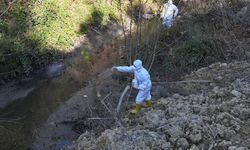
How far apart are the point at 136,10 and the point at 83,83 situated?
675cm

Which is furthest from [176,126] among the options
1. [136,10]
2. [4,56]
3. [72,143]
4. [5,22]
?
[136,10]

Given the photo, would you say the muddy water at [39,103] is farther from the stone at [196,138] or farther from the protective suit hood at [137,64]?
the stone at [196,138]

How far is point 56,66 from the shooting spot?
1653cm

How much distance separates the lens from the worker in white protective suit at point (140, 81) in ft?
35.2

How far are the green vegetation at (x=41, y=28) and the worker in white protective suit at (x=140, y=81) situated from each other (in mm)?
5627

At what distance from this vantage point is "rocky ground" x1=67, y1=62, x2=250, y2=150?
867cm

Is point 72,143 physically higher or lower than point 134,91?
lower

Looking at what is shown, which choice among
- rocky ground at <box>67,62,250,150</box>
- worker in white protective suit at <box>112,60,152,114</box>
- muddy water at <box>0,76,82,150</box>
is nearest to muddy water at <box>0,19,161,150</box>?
muddy water at <box>0,76,82,150</box>

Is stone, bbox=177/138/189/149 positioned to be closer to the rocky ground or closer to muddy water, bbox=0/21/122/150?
the rocky ground

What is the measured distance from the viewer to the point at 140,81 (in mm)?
10906

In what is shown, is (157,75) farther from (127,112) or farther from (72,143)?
(72,143)

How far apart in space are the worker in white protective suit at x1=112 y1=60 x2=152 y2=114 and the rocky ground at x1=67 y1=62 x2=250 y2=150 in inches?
8.2

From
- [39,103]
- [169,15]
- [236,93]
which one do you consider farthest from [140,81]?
[169,15]

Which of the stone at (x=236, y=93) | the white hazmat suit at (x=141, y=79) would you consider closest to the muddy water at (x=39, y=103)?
the white hazmat suit at (x=141, y=79)
